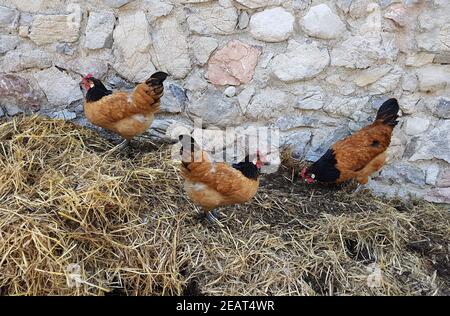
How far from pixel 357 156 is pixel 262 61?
1.03 metres

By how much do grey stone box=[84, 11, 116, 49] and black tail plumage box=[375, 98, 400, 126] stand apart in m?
2.12

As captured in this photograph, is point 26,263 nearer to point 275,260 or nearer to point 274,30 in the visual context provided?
point 275,260

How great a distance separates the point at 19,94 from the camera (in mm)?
3752

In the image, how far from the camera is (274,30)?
3521 millimetres

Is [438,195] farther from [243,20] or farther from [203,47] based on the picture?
[203,47]

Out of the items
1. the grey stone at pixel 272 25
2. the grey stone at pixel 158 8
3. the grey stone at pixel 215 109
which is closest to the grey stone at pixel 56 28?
the grey stone at pixel 158 8

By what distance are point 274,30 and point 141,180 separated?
147 centimetres

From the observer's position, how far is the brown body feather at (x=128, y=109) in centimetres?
344

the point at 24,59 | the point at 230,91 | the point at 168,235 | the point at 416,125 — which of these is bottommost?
the point at 168,235

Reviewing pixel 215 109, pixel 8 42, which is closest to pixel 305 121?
pixel 215 109

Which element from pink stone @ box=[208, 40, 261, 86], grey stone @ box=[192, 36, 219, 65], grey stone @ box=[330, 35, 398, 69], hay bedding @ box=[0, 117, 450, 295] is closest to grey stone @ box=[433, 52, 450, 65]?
grey stone @ box=[330, 35, 398, 69]

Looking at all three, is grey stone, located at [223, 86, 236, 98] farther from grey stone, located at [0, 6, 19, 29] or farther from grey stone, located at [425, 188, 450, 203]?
grey stone, located at [425, 188, 450, 203]

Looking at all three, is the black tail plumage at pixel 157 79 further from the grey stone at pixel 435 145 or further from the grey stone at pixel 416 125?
the grey stone at pixel 435 145

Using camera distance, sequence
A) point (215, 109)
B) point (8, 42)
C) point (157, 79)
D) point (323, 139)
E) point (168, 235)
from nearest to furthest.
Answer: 1. point (168, 235)
2. point (157, 79)
3. point (8, 42)
4. point (215, 109)
5. point (323, 139)
